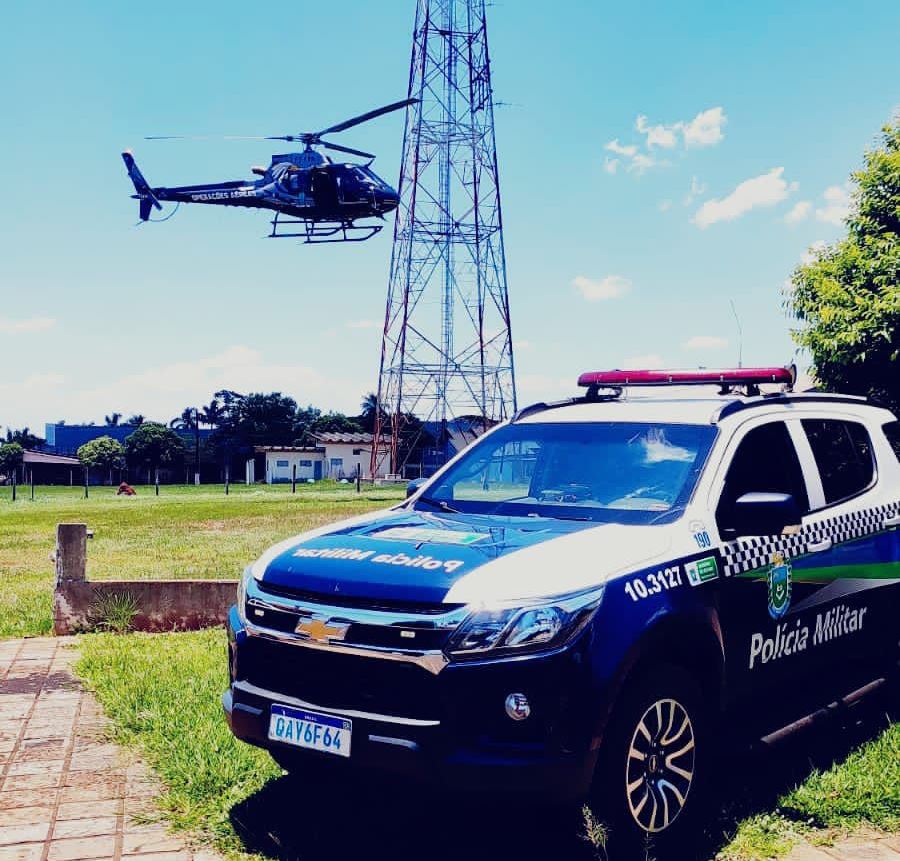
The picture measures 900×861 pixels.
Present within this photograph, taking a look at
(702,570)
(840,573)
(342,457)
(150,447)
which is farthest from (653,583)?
(150,447)

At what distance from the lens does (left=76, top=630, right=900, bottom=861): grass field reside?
4145 millimetres

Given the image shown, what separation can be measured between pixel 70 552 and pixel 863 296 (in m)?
8.78

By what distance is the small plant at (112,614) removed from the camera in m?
8.35

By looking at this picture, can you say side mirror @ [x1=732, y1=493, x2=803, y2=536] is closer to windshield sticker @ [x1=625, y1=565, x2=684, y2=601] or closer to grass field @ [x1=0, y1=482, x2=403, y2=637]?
windshield sticker @ [x1=625, y1=565, x2=684, y2=601]

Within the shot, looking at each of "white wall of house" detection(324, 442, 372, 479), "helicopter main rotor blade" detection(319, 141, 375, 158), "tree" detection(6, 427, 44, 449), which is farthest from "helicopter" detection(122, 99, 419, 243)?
"tree" detection(6, 427, 44, 449)

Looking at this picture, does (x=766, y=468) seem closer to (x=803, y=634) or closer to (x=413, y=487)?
(x=803, y=634)

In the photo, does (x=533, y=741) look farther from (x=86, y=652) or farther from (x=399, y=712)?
(x=86, y=652)

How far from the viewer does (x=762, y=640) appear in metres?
4.52

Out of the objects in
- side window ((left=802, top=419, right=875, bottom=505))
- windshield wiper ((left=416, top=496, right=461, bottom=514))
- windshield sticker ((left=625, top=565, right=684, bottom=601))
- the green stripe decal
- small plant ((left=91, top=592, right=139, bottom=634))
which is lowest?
small plant ((left=91, top=592, right=139, bottom=634))

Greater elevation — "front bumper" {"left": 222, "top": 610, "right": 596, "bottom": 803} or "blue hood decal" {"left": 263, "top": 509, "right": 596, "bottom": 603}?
"blue hood decal" {"left": 263, "top": 509, "right": 596, "bottom": 603}

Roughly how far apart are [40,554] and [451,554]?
14557 mm

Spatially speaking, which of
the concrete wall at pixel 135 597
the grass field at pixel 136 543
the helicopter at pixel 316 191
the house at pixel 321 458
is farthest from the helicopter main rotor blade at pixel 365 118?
the house at pixel 321 458

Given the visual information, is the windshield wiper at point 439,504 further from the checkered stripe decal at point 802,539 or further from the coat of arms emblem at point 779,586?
the coat of arms emblem at point 779,586

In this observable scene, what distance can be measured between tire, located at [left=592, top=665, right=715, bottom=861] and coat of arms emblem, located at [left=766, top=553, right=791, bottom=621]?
25.6 inches
